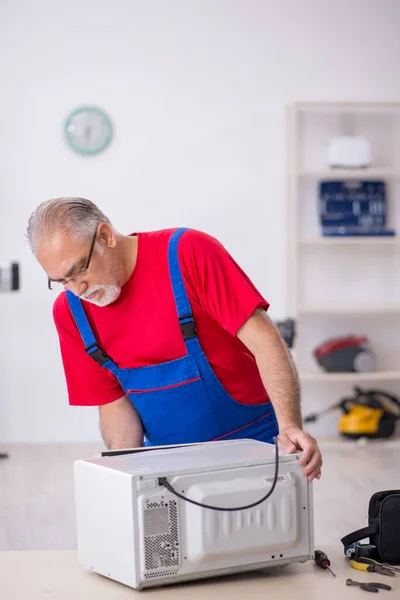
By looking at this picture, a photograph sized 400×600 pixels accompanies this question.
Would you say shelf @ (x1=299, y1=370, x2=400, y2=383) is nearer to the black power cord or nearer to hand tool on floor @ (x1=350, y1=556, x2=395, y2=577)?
hand tool on floor @ (x1=350, y1=556, x2=395, y2=577)

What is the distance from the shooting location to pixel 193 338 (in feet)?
7.30

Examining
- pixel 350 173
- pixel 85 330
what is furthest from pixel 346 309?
pixel 85 330

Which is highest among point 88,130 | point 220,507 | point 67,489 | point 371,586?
point 88,130

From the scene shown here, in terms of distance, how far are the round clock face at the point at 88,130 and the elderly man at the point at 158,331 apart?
3.92m

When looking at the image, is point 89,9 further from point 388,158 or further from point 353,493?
point 353,493

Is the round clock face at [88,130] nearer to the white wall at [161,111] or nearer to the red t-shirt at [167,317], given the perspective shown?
the white wall at [161,111]

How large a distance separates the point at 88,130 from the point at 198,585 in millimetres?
4661

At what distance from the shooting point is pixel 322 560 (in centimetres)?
190

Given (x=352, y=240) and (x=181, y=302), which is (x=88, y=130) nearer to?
(x=352, y=240)

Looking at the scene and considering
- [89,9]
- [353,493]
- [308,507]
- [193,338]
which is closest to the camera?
[308,507]

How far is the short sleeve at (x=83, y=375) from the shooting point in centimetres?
234

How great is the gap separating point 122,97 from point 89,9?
0.60m

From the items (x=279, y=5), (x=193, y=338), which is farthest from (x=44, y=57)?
(x=193, y=338)

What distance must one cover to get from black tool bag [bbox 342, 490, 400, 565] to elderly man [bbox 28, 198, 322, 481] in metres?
0.30
